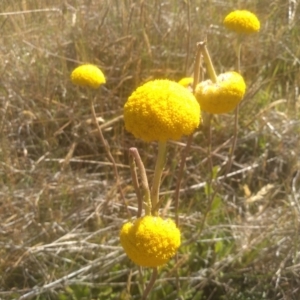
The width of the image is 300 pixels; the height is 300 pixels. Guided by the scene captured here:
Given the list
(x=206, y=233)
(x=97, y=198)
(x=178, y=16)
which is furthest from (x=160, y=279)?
(x=178, y=16)

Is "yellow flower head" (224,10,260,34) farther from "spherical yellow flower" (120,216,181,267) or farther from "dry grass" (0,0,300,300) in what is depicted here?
"spherical yellow flower" (120,216,181,267)

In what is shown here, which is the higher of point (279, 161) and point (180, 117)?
point (180, 117)

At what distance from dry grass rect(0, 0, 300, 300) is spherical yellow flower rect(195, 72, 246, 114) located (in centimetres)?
42

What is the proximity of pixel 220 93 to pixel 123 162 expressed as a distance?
1183mm

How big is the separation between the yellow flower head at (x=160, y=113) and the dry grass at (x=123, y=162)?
700 millimetres

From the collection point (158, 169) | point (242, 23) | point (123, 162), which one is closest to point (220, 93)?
point (158, 169)

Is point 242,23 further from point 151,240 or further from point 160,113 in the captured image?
point 151,240

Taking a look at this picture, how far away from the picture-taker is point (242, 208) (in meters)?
2.17

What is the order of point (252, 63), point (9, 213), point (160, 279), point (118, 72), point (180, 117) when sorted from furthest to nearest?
point (252, 63)
point (118, 72)
point (9, 213)
point (160, 279)
point (180, 117)

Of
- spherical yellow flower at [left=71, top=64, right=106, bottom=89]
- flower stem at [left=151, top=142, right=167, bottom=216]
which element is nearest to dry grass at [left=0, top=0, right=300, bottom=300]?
spherical yellow flower at [left=71, top=64, right=106, bottom=89]

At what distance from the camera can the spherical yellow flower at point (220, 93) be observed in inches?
47.6

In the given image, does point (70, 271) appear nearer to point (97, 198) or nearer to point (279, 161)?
point (97, 198)

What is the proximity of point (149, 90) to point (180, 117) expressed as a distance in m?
0.08

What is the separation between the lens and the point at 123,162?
7.66 feet
